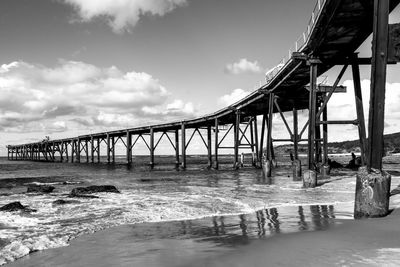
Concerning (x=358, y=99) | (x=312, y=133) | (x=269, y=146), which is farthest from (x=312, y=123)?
(x=269, y=146)

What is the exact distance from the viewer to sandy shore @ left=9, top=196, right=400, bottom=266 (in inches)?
187

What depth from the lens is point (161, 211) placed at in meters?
10.4

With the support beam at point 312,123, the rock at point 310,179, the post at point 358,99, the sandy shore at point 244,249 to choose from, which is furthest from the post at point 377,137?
the post at point 358,99

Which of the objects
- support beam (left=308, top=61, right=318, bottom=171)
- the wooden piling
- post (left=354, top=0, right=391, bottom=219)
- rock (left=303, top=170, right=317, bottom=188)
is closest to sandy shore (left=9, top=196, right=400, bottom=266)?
post (left=354, top=0, right=391, bottom=219)

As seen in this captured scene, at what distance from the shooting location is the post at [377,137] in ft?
23.0

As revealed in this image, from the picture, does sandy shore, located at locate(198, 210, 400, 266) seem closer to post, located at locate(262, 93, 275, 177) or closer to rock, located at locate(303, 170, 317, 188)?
rock, located at locate(303, 170, 317, 188)

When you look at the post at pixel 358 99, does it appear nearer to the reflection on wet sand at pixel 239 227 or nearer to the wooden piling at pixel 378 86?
the reflection on wet sand at pixel 239 227

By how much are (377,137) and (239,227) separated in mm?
3408

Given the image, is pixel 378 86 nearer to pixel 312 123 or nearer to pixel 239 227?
pixel 239 227

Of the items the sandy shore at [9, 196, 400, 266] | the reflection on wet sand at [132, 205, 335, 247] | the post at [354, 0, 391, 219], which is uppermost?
the post at [354, 0, 391, 219]

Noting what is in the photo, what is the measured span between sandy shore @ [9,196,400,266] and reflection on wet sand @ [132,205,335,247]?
0.06 metres

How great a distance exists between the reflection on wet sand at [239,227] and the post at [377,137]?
38.1 inches

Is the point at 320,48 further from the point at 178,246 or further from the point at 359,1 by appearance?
the point at 178,246

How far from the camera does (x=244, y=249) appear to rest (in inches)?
218
